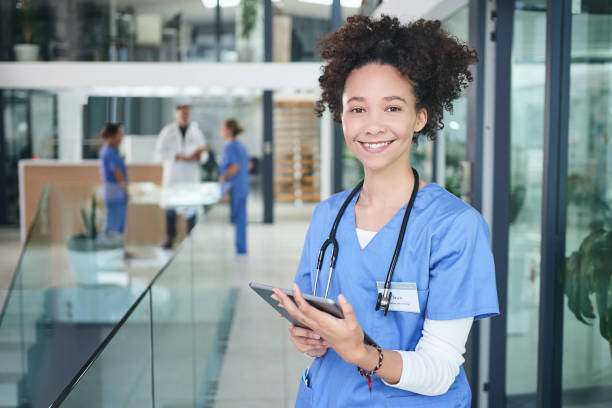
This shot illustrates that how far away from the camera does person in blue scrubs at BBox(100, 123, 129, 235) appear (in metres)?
6.18

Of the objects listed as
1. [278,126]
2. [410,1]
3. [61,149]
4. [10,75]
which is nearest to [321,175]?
[278,126]

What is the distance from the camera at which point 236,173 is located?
7523 millimetres

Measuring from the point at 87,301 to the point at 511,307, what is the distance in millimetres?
3839

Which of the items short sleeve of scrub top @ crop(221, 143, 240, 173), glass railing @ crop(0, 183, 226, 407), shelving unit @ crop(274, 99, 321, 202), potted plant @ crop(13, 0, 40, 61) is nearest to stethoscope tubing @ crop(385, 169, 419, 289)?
glass railing @ crop(0, 183, 226, 407)

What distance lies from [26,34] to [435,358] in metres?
9.92

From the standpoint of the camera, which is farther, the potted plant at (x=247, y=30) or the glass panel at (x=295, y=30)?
the potted plant at (x=247, y=30)

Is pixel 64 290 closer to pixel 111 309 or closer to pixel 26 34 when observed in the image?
pixel 111 309

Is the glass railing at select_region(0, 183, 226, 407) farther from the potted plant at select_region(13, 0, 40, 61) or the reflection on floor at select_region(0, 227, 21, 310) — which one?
the potted plant at select_region(13, 0, 40, 61)

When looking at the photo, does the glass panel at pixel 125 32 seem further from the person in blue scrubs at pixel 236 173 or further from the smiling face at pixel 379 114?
the smiling face at pixel 379 114

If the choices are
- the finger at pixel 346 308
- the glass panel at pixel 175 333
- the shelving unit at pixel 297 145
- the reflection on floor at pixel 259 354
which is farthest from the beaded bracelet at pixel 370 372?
the shelving unit at pixel 297 145

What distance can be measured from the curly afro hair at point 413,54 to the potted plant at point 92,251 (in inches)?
187

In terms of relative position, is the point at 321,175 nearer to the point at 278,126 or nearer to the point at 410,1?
the point at 278,126

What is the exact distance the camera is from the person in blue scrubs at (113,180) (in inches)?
243

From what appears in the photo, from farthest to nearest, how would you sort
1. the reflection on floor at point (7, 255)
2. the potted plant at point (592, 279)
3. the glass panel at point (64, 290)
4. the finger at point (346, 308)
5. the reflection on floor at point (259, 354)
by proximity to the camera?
the reflection on floor at point (7, 255) < the glass panel at point (64, 290) < the reflection on floor at point (259, 354) < the potted plant at point (592, 279) < the finger at point (346, 308)
